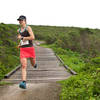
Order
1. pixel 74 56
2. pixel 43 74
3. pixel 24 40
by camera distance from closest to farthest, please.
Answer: pixel 24 40 → pixel 43 74 → pixel 74 56

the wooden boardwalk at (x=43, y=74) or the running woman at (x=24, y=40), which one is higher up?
the running woman at (x=24, y=40)

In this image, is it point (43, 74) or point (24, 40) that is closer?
point (24, 40)

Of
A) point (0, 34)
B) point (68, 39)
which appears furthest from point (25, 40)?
point (68, 39)

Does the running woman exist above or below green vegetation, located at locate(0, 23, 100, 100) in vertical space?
above

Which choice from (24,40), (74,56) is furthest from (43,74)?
(74,56)

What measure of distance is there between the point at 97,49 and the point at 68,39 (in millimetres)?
6168

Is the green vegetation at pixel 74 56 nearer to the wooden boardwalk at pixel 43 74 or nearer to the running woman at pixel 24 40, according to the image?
the wooden boardwalk at pixel 43 74

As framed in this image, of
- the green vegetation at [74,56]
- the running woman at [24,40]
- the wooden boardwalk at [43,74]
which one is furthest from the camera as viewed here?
the wooden boardwalk at [43,74]

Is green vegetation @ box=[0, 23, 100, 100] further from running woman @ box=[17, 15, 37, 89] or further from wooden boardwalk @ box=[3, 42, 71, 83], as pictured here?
running woman @ box=[17, 15, 37, 89]

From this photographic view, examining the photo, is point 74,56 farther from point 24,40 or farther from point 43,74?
point 24,40

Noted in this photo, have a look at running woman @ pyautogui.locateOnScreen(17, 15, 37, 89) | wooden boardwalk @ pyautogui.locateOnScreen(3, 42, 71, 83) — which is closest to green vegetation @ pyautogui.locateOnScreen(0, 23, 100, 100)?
wooden boardwalk @ pyautogui.locateOnScreen(3, 42, 71, 83)

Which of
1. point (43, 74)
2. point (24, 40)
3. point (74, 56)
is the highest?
point (24, 40)

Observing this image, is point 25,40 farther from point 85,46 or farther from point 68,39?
point 85,46

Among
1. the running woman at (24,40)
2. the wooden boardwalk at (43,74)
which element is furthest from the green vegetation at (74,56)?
the running woman at (24,40)
